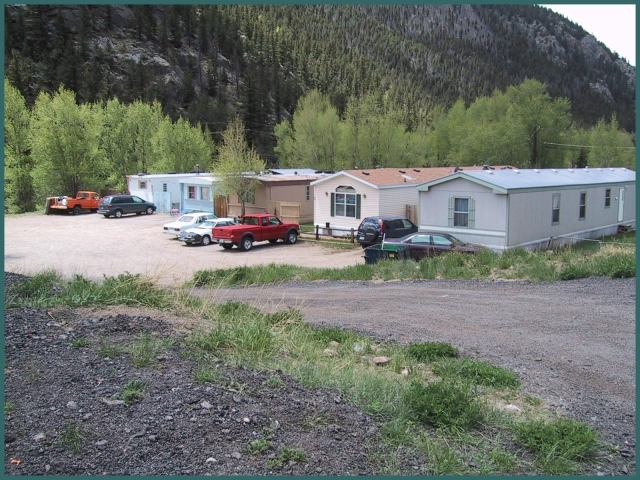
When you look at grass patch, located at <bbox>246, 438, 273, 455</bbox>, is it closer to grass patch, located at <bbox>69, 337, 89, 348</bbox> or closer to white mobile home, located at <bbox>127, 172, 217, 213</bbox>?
grass patch, located at <bbox>69, 337, 89, 348</bbox>

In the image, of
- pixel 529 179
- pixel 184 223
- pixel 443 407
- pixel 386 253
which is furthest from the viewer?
pixel 184 223

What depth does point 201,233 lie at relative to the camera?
31.4 meters

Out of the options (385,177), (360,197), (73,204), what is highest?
(385,177)

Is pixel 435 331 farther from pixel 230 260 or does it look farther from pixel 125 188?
pixel 125 188

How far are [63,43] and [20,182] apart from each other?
61.4 m

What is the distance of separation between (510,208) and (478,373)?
17.2 m

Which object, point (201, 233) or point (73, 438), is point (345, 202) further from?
point (73, 438)

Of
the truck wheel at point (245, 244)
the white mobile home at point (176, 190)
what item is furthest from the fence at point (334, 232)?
the white mobile home at point (176, 190)

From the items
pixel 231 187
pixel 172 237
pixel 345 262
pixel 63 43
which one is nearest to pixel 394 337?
pixel 345 262

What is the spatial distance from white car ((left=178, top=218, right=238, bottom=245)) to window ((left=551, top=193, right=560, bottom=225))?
16109 millimetres

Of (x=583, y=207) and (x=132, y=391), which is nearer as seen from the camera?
(x=132, y=391)

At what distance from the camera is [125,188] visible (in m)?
55.4

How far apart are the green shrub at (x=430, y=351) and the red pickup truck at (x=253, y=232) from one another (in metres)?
21.3

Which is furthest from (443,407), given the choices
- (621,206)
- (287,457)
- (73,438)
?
(621,206)
